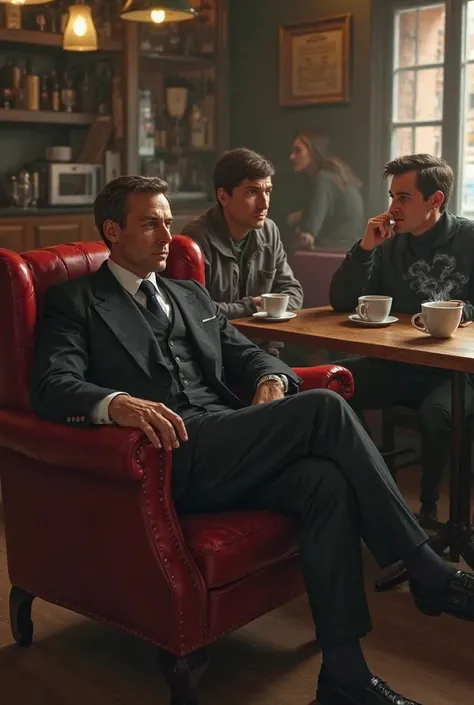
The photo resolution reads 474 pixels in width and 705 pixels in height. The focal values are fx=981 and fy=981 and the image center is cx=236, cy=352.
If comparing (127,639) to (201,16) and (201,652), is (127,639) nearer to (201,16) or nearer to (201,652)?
(201,652)

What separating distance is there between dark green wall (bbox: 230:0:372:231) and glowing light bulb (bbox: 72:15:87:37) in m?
1.15

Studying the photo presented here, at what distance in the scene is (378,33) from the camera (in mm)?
4648

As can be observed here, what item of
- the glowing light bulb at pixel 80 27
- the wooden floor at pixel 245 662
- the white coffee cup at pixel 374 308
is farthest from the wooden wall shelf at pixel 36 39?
the wooden floor at pixel 245 662

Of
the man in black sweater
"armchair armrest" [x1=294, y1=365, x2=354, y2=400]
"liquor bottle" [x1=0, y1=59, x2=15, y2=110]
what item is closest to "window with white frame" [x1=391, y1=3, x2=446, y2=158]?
the man in black sweater

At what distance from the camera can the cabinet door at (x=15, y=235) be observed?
463 centimetres

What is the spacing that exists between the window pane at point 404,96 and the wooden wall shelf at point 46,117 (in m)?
1.54

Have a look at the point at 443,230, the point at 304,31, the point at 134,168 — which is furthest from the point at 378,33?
the point at 443,230

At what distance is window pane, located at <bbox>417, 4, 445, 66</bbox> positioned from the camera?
14.6ft

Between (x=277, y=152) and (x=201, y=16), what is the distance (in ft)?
2.79

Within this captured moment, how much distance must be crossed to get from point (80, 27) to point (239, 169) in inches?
58.1

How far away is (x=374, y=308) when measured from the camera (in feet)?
9.54

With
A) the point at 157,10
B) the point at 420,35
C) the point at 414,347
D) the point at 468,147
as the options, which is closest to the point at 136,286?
the point at 414,347

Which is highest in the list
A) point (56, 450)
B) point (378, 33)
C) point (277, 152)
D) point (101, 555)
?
point (378, 33)

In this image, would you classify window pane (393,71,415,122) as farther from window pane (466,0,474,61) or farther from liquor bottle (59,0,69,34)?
liquor bottle (59,0,69,34)
